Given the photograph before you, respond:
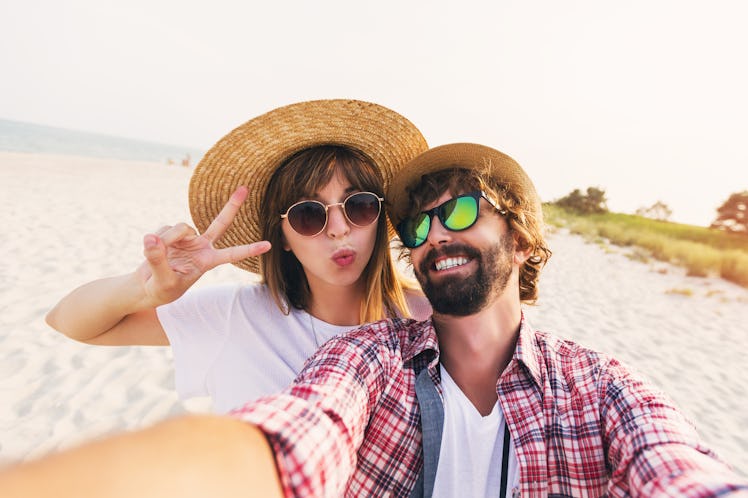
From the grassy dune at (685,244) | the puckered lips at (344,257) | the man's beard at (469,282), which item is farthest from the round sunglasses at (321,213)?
the grassy dune at (685,244)

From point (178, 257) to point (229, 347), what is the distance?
0.52m

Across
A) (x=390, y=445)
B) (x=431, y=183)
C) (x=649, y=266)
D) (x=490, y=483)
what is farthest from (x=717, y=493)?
(x=649, y=266)

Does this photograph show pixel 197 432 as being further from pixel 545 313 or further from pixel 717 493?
pixel 545 313

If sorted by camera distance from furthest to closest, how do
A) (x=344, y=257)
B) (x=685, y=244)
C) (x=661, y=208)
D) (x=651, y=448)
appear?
(x=661, y=208)
(x=685, y=244)
(x=344, y=257)
(x=651, y=448)

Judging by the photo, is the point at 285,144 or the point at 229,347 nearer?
the point at 229,347

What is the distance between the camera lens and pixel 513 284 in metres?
2.07

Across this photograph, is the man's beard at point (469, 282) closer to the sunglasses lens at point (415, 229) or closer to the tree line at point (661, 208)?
the sunglasses lens at point (415, 229)

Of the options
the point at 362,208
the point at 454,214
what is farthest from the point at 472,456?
the point at 362,208

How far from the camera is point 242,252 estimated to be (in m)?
2.01

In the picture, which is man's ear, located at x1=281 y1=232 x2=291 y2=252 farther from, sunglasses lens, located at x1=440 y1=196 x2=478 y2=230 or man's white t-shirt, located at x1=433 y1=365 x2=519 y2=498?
man's white t-shirt, located at x1=433 y1=365 x2=519 y2=498

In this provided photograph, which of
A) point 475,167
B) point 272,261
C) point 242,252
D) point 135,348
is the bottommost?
point 135,348

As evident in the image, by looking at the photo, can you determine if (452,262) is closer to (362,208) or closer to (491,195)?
(491,195)

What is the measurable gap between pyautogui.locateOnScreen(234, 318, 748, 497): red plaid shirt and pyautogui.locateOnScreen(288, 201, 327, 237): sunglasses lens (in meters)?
0.63

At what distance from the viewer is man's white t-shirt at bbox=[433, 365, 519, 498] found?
151cm
